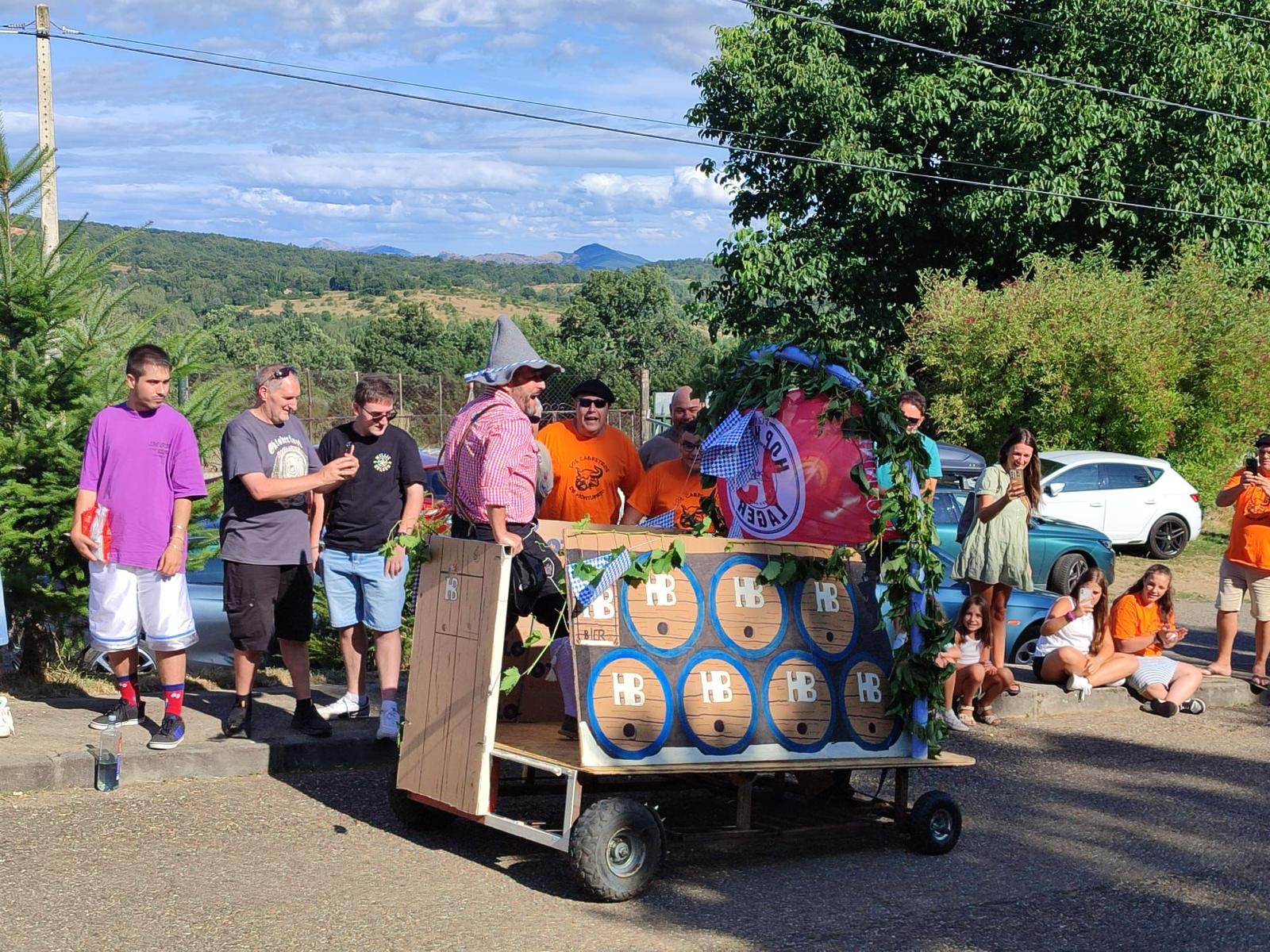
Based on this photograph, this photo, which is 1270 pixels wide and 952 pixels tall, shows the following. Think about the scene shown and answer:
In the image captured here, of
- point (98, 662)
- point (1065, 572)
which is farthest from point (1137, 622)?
point (98, 662)

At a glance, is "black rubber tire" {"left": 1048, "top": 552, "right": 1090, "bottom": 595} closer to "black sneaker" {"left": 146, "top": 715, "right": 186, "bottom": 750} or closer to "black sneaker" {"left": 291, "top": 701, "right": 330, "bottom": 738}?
"black sneaker" {"left": 291, "top": 701, "right": 330, "bottom": 738}

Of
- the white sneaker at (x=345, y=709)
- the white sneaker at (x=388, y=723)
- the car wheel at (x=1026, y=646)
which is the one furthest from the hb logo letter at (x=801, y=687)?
the car wheel at (x=1026, y=646)

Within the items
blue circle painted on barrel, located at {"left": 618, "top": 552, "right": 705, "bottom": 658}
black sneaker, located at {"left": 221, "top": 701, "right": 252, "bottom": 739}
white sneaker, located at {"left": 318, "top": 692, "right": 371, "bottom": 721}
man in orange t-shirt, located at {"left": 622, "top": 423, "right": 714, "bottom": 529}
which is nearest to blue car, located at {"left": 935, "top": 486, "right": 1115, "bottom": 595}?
man in orange t-shirt, located at {"left": 622, "top": 423, "right": 714, "bottom": 529}

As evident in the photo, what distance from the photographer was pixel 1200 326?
74.7 feet

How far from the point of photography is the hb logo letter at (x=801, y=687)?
6133 millimetres

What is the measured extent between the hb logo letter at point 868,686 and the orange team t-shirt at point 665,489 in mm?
1830

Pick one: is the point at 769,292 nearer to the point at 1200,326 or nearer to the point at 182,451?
the point at 1200,326

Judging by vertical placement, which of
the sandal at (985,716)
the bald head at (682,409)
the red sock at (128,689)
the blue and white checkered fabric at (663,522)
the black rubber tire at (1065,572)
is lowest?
the sandal at (985,716)

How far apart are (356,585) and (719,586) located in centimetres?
252

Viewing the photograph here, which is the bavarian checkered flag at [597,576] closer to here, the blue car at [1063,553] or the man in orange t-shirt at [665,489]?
the man in orange t-shirt at [665,489]

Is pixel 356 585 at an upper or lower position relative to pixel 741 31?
lower

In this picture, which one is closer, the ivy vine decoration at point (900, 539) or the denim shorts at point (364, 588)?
the ivy vine decoration at point (900, 539)

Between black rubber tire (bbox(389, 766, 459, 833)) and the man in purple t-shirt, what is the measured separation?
147 centimetres

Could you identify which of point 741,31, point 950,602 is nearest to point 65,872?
point 950,602
